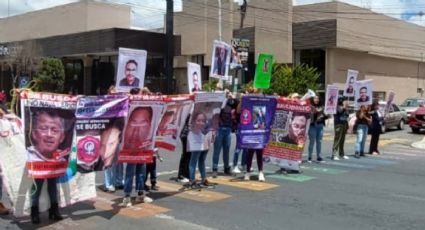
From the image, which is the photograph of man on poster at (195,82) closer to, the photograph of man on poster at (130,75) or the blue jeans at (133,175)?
the photograph of man on poster at (130,75)

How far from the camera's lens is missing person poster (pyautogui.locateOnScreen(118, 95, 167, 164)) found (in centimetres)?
899

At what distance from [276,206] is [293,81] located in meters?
26.4

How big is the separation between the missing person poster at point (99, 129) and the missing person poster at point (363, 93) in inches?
386

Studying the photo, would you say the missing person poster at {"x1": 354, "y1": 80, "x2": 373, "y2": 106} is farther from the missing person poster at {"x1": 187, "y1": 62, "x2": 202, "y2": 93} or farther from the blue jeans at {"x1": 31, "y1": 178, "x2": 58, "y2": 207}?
the blue jeans at {"x1": 31, "y1": 178, "x2": 58, "y2": 207}

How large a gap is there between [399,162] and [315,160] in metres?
2.45

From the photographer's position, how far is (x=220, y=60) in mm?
12273

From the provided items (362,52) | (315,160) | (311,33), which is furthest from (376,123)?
(362,52)

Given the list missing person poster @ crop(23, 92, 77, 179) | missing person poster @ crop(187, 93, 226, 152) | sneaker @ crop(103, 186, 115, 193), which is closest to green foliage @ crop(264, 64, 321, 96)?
missing person poster @ crop(187, 93, 226, 152)

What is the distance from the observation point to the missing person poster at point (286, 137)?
12883 mm

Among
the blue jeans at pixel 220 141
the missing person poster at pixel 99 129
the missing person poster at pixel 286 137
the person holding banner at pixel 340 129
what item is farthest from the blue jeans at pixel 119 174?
the person holding banner at pixel 340 129

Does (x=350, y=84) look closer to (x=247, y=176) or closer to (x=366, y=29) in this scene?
(x=247, y=176)

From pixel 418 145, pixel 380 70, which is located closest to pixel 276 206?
pixel 418 145

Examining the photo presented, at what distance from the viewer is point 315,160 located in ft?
49.8

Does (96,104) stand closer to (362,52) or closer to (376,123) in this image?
(376,123)
